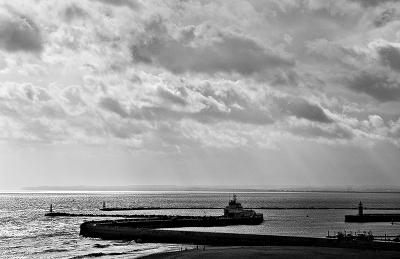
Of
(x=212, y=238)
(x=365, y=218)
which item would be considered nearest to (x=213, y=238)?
(x=212, y=238)

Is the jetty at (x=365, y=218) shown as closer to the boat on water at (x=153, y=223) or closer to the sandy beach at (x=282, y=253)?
the boat on water at (x=153, y=223)

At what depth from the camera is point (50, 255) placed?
72000 millimetres

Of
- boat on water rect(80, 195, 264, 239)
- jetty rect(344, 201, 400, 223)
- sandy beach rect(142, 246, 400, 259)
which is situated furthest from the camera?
jetty rect(344, 201, 400, 223)

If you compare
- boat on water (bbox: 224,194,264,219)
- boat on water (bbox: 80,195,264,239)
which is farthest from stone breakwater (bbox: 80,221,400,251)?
boat on water (bbox: 224,194,264,219)

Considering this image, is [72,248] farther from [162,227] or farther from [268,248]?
[162,227]

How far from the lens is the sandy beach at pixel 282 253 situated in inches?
2478

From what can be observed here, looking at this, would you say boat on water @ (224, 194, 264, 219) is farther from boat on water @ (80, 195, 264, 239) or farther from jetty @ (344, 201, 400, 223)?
jetty @ (344, 201, 400, 223)

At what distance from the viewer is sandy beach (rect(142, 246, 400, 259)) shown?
62.9m

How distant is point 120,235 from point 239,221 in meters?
43.2

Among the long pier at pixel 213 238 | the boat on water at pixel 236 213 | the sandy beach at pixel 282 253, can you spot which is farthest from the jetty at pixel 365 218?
the sandy beach at pixel 282 253

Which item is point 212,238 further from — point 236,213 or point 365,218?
point 365,218

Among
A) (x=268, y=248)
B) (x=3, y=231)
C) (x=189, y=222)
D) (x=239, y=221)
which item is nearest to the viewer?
(x=268, y=248)

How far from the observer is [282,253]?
215 ft

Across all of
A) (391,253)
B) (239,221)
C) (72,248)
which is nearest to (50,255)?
(72,248)
